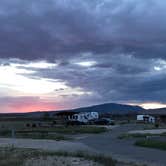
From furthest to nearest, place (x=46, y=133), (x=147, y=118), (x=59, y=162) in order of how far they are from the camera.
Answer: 1. (x=147, y=118)
2. (x=46, y=133)
3. (x=59, y=162)

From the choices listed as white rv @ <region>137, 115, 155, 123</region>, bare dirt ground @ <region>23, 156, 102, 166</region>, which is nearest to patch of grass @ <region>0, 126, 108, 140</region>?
bare dirt ground @ <region>23, 156, 102, 166</region>

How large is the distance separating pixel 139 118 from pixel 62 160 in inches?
4348

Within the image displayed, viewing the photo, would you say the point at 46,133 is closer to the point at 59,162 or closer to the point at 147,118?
the point at 59,162

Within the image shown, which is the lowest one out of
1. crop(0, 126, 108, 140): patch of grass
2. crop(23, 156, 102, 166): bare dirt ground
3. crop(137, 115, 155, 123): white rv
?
crop(23, 156, 102, 166): bare dirt ground

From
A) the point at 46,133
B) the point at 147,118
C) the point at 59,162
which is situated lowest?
the point at 59,162

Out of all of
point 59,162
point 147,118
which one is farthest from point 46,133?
point 147,118

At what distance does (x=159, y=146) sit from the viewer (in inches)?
1375

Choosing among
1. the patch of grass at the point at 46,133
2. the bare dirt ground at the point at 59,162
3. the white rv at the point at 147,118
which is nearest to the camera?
the bare dirt ground at the point at 59,162

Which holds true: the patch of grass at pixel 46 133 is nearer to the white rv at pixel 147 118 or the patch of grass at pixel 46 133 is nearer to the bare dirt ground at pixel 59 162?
the bare dirt ground at pixel 59 162

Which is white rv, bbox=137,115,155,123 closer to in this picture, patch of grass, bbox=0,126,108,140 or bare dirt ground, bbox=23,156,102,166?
patch of grass, bbox=0,126,108,140

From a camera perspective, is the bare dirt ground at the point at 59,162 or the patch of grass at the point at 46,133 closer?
the bare dirt ground at the point at 59,162

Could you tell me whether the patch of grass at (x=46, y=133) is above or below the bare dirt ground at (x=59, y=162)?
above

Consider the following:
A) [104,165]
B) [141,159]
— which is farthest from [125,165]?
[141,159]

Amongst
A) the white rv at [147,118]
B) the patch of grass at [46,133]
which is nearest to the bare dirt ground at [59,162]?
the patch of grass at [46,133]
